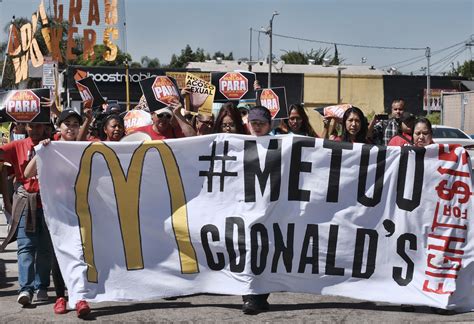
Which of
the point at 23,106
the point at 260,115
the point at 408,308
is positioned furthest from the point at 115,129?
the point at 408,308

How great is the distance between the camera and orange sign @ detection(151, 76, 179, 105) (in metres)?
7.91

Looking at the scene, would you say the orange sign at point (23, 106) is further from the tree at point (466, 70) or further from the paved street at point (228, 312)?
the tree at point (466, 70)

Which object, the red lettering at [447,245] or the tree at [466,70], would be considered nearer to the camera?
the red lettering at [447,245]

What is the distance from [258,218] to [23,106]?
2393 mm

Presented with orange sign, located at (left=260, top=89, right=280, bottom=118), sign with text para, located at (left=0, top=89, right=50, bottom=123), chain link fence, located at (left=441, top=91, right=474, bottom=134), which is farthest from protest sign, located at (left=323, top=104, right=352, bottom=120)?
chain link fence, located at (left=441, top=91, right=474, bottom=134)

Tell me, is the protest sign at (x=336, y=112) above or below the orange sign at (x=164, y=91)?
below

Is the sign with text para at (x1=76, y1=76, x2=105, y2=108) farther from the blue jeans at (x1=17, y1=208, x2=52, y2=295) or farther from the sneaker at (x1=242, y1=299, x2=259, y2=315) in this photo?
the sneaker at (x1=242, y1=299, x2=259, y2=315)

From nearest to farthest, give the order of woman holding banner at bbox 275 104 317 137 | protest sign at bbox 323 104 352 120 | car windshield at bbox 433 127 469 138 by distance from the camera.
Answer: protest sign at bbox 323 104 352 120, woman holding banner at bbox 275 104 317 137, car windshield at bbox 433 127 469 138

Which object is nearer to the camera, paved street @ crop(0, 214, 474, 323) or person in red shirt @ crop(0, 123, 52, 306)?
paved street @ crop(0, 214, 474, 323)

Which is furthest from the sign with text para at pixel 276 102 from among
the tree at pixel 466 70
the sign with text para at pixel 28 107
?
the tree at pixel 466 70

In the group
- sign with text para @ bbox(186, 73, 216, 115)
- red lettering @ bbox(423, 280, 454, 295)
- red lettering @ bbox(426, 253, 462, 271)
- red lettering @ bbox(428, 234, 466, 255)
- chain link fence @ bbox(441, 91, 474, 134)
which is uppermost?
sign with text para @ bbox(186, 73, 216, 115)

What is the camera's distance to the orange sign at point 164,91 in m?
7.91

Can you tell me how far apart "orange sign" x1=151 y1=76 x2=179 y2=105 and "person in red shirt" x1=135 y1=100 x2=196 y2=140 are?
153 mm

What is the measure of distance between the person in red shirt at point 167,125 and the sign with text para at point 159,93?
0.15m
